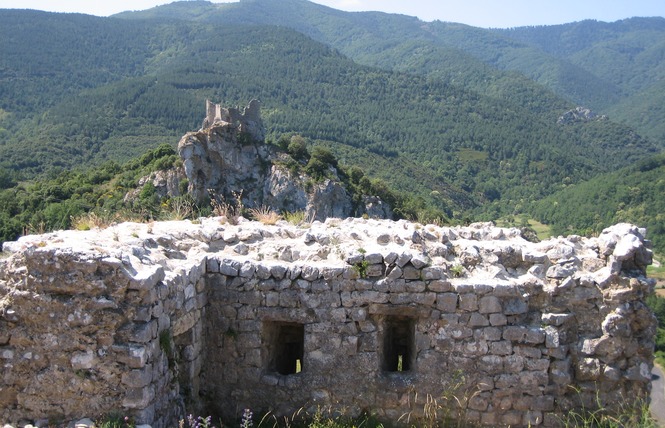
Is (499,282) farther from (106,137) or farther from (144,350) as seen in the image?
(106,137)

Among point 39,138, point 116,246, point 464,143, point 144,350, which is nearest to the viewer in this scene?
point 144,350

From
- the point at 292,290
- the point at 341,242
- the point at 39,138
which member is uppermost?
the point at 341,242

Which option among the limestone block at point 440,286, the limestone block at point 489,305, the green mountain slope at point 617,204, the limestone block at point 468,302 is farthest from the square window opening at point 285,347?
the green mountain slope at point 617,204

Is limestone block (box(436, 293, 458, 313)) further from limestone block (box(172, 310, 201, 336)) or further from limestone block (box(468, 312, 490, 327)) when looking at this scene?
limestone block (box(172, 310, 201, 336))

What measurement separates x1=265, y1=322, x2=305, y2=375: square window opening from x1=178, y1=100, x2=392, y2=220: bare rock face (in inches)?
1047

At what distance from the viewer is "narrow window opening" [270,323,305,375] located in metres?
7.00

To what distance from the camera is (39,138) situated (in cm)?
7275

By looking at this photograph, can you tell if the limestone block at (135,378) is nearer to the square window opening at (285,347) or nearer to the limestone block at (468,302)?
the square window opening at (285,347)

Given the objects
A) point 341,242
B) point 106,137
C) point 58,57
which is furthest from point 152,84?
point 341,242

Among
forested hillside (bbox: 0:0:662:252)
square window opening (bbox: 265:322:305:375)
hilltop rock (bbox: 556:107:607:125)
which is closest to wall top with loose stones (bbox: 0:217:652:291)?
square window opening (bbox: 265:322:305:375)

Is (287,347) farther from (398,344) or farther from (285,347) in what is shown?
(398,344)

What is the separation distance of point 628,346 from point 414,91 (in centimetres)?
11115

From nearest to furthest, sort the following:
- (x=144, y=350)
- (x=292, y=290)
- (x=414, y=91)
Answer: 1. (x=144, y=350)
2. (x=292, y=290)
3. (x=414, y=91)

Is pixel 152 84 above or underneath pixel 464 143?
above
